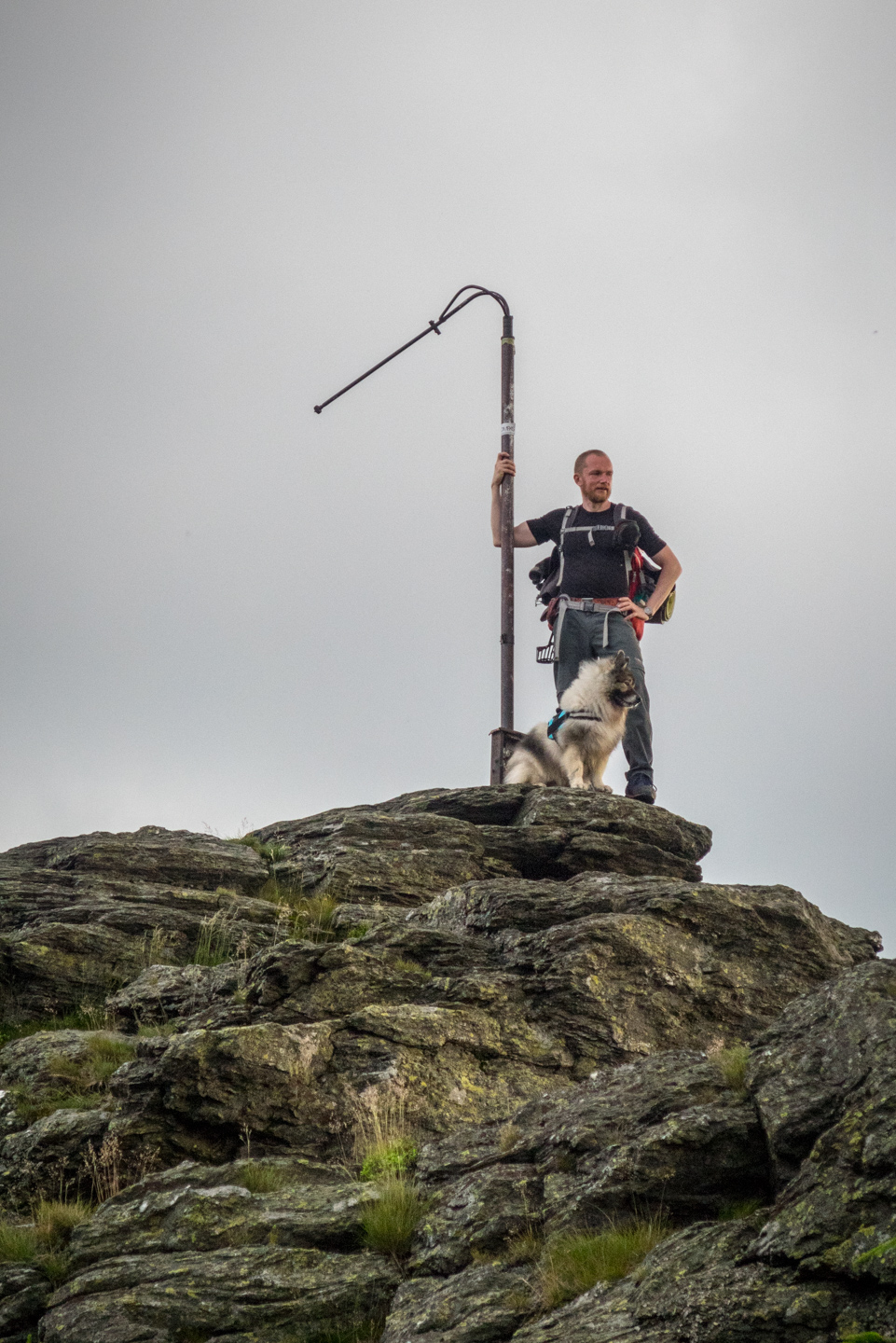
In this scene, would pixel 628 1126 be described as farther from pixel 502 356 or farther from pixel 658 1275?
pixel 502 356

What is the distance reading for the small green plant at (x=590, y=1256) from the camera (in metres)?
5.74

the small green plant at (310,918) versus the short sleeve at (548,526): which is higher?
the short sleeve at (548,526)

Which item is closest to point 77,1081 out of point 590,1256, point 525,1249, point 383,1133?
point 383,1133

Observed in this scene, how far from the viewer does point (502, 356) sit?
55.7 ft

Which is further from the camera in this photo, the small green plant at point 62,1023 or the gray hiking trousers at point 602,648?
the gray hiking trousers at point 602,648

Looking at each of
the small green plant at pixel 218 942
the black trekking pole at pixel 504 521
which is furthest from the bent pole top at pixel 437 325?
the small green plant at pixel 218 942

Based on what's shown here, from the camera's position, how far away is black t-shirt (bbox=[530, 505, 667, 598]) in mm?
13820

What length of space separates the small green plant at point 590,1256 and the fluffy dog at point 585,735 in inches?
301

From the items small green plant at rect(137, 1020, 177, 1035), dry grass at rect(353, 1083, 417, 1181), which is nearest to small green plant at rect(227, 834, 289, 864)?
small green plant at rect(137, 1020, 177, 1035)

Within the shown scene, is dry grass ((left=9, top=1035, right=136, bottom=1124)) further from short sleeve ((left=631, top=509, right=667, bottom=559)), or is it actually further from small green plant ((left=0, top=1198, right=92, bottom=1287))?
short sleeve ((left=631, top=509, right=667, bottom=559))

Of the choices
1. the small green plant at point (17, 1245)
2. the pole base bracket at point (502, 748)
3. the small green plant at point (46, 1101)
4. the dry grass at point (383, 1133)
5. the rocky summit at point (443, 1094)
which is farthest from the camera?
the pole base bracket at point (502, 748)

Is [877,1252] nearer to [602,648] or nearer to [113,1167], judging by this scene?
[113,1167]

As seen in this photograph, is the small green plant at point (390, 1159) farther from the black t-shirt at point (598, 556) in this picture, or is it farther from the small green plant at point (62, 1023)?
the black t-shirt at point (598, 556)

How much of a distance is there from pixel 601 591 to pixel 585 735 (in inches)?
65.9
